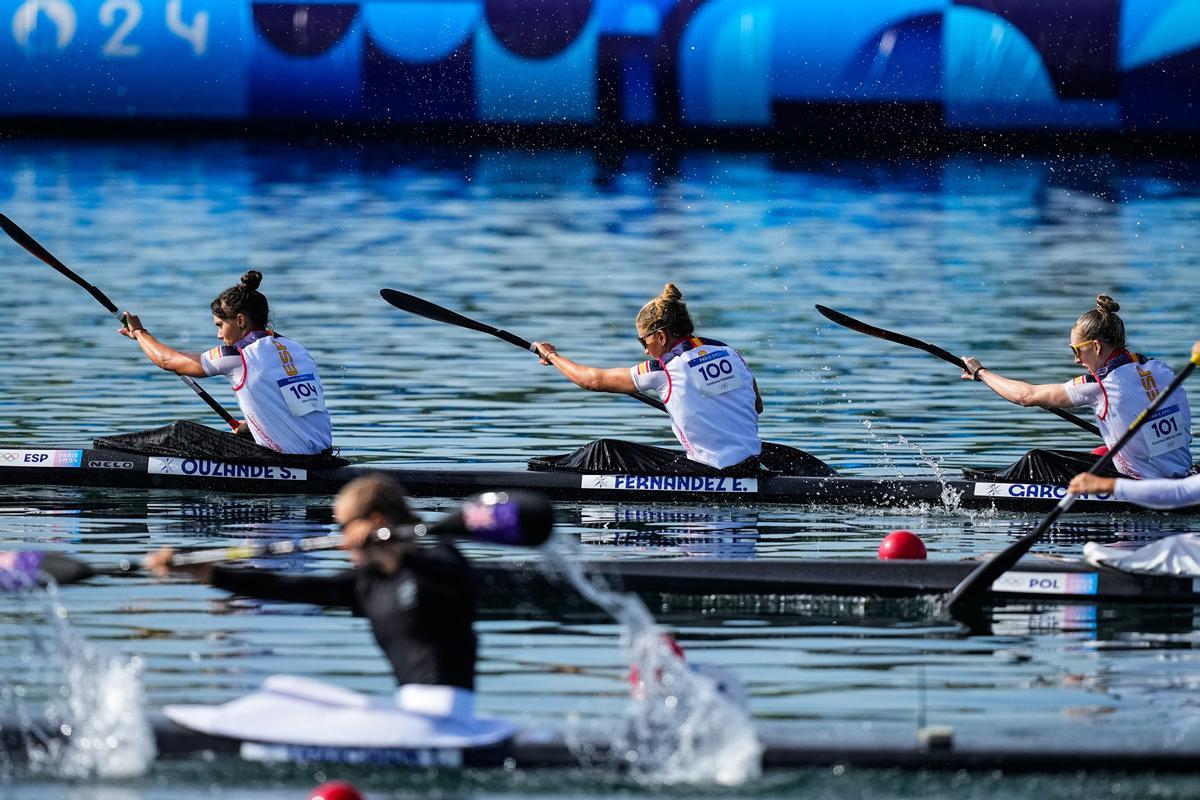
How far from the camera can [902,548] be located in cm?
1212

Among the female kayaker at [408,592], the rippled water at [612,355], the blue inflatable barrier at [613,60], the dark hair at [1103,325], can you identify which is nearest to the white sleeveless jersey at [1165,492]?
the rippled water at [612,355]

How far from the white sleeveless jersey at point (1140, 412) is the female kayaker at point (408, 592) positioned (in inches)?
251

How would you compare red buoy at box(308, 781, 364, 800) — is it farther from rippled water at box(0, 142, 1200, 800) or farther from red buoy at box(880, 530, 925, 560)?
red buoy at box(880, 530, 925, 560)

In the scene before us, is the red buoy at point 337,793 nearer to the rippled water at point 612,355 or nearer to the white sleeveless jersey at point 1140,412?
the rippled water at point 612,355

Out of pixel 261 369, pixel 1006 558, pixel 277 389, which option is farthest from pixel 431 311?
pixel 1006 558

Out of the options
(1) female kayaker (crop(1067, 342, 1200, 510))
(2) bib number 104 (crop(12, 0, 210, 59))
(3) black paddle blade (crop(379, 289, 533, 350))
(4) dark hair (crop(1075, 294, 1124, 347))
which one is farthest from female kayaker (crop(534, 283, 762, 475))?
(2) bib number 104 (crop(12, 0, 210, 59))

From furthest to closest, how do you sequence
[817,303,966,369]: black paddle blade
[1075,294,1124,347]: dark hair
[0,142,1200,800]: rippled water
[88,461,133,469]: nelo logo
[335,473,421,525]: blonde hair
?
[817,303,966,369]: black paddle blade → [88,461,133,469]: nelo logo → [1075,294,1124,347]: dark hair → [0,142,1200,800]: rippled water → [335,473,421,525]: blonde hair

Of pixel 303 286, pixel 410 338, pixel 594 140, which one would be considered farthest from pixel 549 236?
pixel 594 140

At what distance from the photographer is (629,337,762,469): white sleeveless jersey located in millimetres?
14086

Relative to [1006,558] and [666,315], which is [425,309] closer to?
[666,315]

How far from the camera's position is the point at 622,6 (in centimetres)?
3856

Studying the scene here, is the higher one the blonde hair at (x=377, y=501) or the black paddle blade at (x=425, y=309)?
the black paddle blade at (x=425, y=309)

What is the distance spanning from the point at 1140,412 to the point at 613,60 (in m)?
26.6

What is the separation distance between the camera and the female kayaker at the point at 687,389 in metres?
14.1
